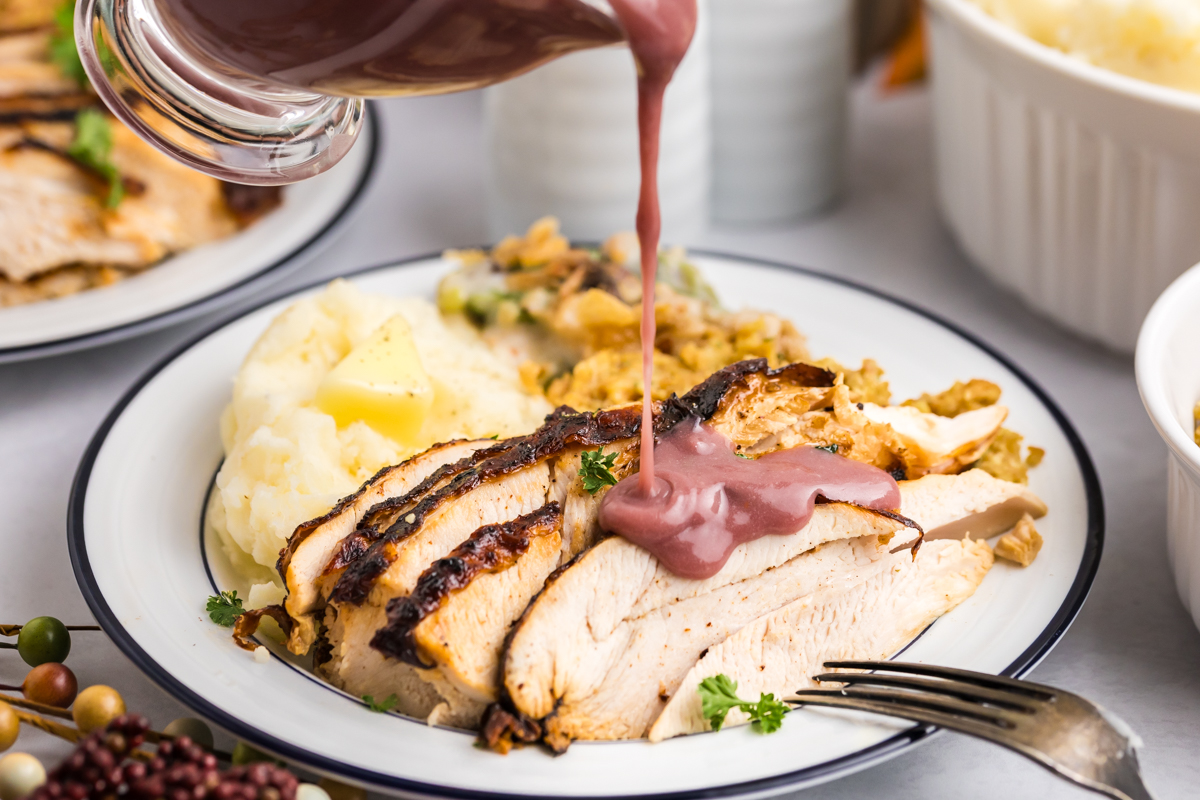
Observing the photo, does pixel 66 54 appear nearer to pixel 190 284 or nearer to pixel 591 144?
pixel 190 284

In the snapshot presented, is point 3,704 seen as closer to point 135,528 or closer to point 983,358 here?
point 135,528

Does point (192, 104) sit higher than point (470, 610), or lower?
higher

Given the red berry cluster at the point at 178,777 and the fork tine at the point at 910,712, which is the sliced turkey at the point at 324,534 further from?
the fork tine at the point at 910,712

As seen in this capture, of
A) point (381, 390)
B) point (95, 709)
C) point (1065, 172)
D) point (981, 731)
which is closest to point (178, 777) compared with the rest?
point (95, 709)

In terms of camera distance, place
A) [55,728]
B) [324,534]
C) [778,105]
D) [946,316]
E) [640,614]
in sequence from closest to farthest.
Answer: [55,728], [640,614], [324,534], [946,316], [778,105]

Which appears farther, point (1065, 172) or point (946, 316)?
point (946, 316)

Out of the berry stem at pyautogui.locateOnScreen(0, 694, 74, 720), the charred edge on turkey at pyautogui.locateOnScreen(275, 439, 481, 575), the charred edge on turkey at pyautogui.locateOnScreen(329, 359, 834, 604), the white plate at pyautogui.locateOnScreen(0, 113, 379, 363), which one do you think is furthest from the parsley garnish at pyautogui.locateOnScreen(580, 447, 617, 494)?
the white plate at pyautogui.locateOnScreen(0, 113, 379, 363)

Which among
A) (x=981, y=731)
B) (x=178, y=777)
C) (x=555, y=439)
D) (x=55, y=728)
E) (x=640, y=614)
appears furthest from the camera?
(x=555, y=439)
